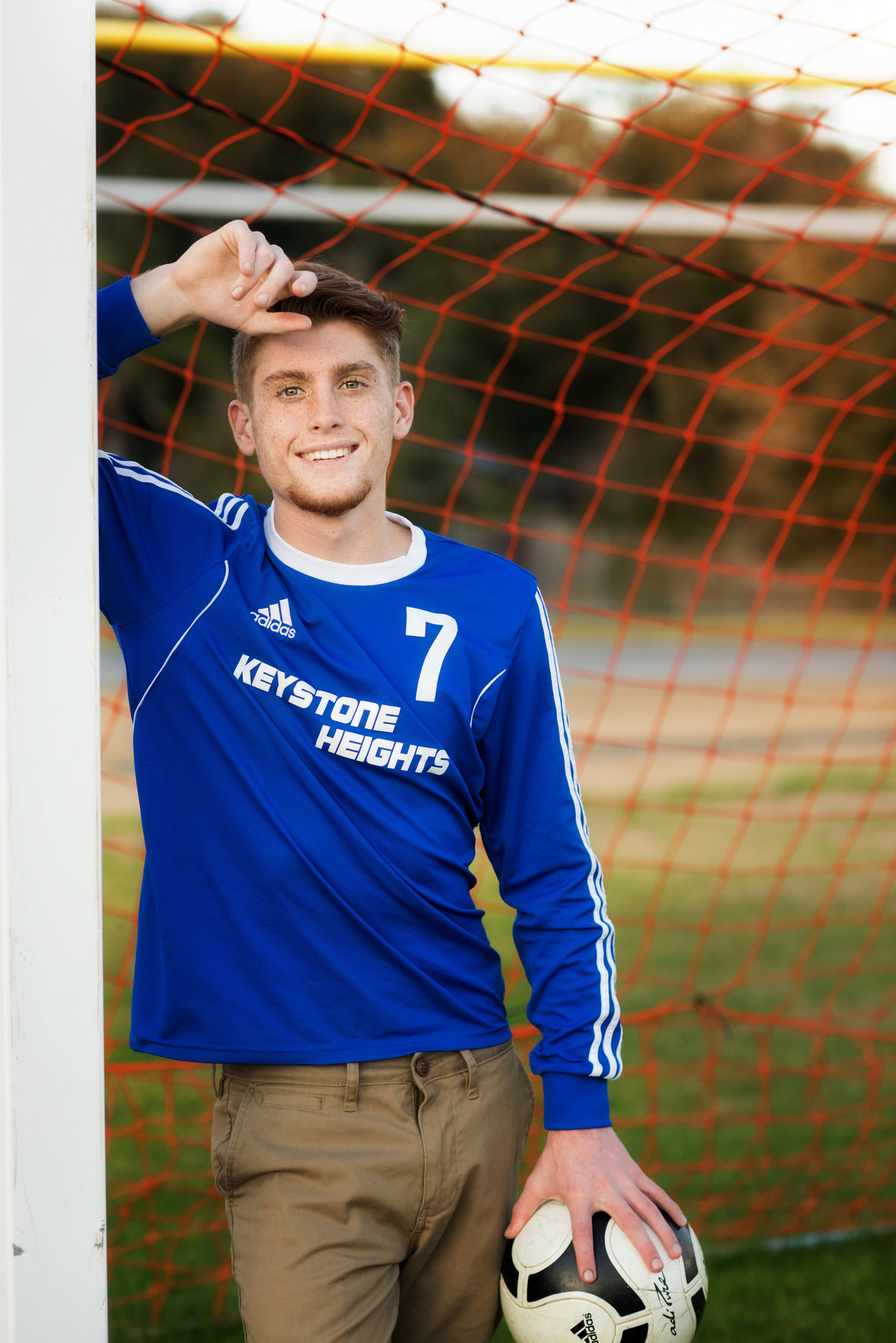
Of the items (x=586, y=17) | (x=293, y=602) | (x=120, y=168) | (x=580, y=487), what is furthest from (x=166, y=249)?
(x=293, y=602)

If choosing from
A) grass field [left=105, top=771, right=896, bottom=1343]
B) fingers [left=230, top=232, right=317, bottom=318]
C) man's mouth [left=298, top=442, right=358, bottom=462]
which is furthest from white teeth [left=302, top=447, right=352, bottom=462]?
grass field [left=105, top=771, right=896, bottom=1343]

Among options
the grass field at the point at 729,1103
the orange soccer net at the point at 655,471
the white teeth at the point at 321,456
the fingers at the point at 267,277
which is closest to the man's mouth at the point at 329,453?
the white teeth at the point at 321,456

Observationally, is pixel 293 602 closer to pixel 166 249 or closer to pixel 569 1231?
pixel 569 1231

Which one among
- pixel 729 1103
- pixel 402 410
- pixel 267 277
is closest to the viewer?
pixel 267 277

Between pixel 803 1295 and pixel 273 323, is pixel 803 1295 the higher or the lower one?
the lower one

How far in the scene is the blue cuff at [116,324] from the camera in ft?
5.08

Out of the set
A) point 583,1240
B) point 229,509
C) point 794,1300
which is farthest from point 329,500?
point 794,1300

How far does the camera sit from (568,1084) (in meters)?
1.65

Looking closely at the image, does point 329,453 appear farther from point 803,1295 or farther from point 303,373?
A: point 803,1295

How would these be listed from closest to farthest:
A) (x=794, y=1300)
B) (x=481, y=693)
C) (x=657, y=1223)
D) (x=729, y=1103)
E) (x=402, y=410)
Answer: (x=657, y=1223), (x=481, y=693), (x=402, y=410), (x=794, y=1300), (x=729, y=1103)

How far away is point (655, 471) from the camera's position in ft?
71.2

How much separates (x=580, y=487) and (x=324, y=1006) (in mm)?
20881

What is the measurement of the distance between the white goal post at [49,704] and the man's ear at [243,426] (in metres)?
0.56

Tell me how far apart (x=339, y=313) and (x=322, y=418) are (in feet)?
0.51
